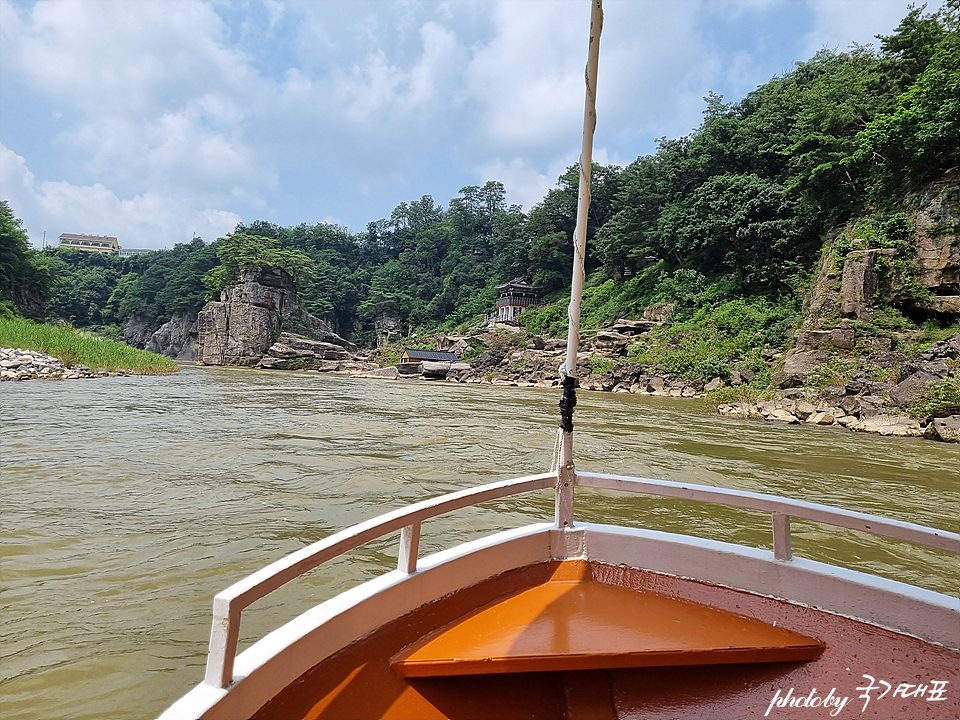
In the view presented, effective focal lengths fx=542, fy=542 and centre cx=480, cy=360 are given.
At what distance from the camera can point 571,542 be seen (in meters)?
2.14

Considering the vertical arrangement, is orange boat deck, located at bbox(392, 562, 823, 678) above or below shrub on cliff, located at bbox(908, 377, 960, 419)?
below

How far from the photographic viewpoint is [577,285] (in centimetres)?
212

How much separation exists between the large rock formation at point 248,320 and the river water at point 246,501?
28524 mm

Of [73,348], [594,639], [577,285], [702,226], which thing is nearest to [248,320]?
[73,348]

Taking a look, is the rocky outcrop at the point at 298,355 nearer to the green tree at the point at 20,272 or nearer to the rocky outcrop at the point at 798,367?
the green tree at the point at 20,272

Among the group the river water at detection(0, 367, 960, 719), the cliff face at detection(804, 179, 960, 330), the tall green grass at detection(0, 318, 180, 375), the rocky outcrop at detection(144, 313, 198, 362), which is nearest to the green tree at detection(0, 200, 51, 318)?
the tall green grass at detection(0, 318, 180, 375)

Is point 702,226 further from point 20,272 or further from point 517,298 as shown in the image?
point 20,272

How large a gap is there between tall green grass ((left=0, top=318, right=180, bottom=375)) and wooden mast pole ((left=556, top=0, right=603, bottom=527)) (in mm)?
20554

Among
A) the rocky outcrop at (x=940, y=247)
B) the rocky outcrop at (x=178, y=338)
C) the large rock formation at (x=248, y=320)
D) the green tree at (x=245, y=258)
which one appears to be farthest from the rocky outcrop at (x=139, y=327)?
the rocky outcrop at (x=940, y=247)

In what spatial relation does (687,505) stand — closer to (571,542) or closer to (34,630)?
(571,542)

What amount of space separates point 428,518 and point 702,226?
25975mm

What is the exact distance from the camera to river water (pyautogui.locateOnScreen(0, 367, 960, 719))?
2.35 m

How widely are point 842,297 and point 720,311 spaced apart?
692cm

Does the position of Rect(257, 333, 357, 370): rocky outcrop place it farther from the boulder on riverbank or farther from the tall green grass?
the boulder on riverbank
